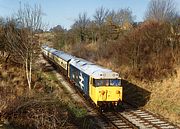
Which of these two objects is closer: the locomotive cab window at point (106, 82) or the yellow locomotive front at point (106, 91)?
the yellow locomotive front at point (106, 91)

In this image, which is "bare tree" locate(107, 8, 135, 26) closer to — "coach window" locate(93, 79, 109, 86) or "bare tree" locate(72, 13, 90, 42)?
A: "bare tree" locate(72, 13, 90, 42)

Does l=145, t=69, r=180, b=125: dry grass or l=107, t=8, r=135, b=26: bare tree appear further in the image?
l=107, t=8, r=135, b=26: bare tree

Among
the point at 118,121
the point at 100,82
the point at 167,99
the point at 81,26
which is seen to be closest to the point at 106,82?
the point at 100,82

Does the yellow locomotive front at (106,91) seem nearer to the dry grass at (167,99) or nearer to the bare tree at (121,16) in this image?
the dry grass at (167,99)

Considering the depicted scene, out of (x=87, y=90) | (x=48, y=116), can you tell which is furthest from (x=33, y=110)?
(x=87, y=90)

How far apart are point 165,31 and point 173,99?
11.2 metres

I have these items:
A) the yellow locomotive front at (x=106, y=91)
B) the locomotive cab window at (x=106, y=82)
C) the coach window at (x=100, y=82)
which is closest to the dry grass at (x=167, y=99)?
the yellow locomotive front at (x=106, y=91)

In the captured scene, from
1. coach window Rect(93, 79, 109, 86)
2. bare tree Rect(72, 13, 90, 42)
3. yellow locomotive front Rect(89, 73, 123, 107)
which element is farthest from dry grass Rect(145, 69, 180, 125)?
bare tree Rect(72, 13, 90, 42)

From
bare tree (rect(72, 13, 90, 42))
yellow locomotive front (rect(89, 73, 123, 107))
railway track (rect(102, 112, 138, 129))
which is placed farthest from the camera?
bare tree (rect(72, 13, 90, 42))

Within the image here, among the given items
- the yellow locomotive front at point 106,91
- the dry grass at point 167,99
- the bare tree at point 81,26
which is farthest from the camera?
the bare tree at point 81,26

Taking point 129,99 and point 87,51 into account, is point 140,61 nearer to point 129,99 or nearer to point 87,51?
point 129,99

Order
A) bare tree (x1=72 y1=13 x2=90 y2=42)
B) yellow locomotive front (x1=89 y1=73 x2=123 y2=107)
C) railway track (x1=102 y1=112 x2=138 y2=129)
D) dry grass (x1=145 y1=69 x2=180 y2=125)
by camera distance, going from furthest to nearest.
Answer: bare tree (x1=72 y1=13 x2=90 y2=42) < dry grass (x1=145 y1=69 x2=180 y2=125) < yellow locomotive front (x1=89 y1=73 x2=123 y2=107) < railway track (x1=102 y1=112 x2=138 y2=129)

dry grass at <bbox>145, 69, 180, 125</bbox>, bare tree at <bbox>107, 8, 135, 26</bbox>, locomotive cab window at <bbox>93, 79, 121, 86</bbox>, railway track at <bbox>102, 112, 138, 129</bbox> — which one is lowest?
railway track at <bbox>102, 112, 138, 129</bbox>

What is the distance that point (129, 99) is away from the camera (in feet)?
77.2
